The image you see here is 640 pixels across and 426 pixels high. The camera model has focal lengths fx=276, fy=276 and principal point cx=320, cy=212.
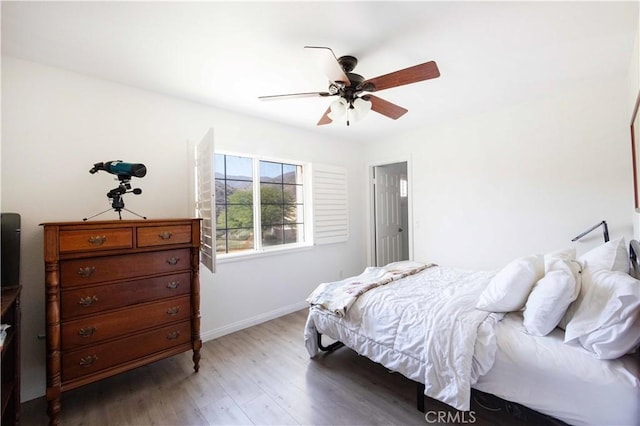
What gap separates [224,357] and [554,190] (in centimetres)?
368

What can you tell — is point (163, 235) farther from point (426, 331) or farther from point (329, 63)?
point (426, 331)

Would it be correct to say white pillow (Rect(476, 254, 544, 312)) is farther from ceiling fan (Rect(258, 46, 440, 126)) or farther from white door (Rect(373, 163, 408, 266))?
white door (Rect(373, 163, 408, 266))

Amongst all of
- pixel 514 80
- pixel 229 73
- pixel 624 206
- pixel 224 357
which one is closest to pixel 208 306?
pixel 224 357

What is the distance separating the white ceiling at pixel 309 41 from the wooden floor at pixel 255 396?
248 cm

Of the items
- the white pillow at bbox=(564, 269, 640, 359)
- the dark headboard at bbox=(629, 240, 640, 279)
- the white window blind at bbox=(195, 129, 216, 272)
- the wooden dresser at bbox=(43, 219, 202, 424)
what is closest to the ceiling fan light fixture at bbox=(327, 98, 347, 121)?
the white window blind at bbox=(195, 129, 216, 272)

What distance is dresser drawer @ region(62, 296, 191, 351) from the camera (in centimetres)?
179

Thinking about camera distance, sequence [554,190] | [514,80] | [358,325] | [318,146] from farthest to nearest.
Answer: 1. [318,146]
2. [554,190]
3. [514,80]
4. [358,325]

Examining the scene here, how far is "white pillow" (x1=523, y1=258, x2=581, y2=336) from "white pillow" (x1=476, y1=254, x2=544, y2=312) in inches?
4.3

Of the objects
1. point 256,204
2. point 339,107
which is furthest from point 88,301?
point 339,107

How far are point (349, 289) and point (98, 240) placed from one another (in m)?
1.88

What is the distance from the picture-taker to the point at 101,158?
2338 mm

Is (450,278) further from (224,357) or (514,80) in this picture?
(224,357)

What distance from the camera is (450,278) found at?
2.68 metres

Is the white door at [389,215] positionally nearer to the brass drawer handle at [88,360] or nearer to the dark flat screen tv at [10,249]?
the brass drawer handle at [88,360]
